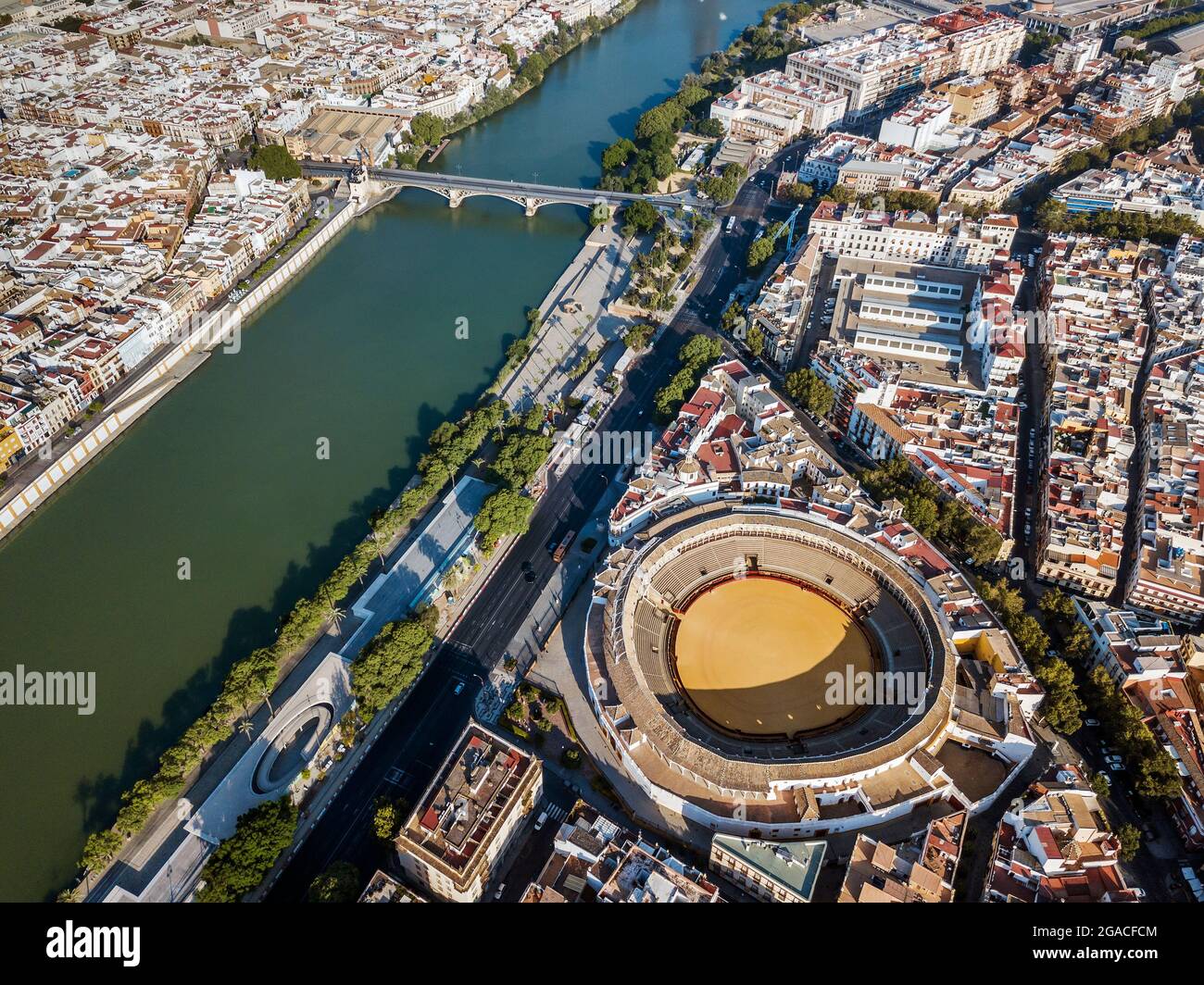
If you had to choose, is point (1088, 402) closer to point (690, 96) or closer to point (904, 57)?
point (690, 96)

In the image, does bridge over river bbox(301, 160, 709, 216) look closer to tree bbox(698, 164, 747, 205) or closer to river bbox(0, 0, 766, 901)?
tree bbox(698, 164, 747, 205)

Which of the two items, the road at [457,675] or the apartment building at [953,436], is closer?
the road at [457,675]

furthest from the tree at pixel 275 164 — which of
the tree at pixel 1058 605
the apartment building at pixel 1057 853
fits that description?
the apartment building at pixel 1057 853

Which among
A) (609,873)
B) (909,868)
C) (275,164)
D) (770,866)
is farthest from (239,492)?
(909,868)

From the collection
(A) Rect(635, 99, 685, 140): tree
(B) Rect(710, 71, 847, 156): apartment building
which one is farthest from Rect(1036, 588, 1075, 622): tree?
(A) Rect(635, 99, 685, 140): tree

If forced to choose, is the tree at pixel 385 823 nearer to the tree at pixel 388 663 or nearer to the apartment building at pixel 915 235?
the tree at pixel 388 663

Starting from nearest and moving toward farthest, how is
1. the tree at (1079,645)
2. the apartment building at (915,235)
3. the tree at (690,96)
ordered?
1. the tree at (1079,645)
2. the apartment building at (915,235)
3. the tree at (690,96)

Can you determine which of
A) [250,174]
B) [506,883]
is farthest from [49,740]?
[250,174]
